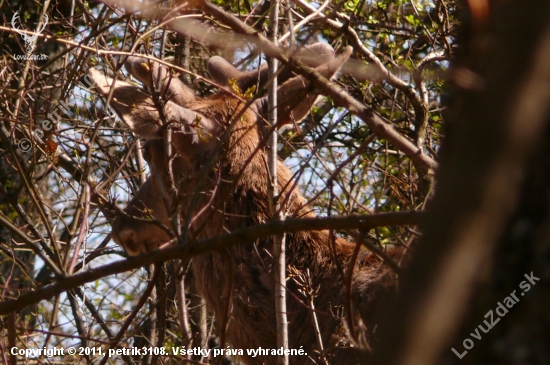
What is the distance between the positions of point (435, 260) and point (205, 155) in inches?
165

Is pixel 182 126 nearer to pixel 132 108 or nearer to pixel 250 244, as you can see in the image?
pixel 132 108

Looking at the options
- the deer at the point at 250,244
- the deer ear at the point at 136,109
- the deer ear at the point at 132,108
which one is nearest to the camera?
the deer at the point at 250,244

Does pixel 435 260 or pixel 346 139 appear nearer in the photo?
pixel 435 260

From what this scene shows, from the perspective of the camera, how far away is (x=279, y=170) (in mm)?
5449

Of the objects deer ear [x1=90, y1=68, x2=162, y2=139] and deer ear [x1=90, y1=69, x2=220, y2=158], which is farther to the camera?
deer ear [x1=90, y1=68, x2=162, y2=139]

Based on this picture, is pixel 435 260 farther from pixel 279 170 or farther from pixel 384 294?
pixel 279 170

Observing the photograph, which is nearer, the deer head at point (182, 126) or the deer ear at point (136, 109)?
the deer ear at point (136, 109)

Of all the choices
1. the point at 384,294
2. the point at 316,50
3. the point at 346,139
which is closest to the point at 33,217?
the point at 346,139

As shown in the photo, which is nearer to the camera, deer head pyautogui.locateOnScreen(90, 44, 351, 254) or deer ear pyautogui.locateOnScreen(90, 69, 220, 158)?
deer ear pyautogui.locateOnScreen(90, 69, 220, 158)

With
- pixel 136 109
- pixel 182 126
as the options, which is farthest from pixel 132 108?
pixel 182 126

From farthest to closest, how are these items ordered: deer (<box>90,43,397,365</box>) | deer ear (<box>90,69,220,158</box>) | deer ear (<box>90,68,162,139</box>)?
deer ear (<box>90,68,162,139</box>) → deer ear (<box>90,69,220,158</box>) → deer (<box>90,43,397,365</box>)

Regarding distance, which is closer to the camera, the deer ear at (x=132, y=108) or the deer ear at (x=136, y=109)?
the deer ear at (x=136, y=109)

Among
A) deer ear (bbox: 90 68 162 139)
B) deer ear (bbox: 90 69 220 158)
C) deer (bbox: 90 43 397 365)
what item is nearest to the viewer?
deer (bbox: 90 43 397 365)

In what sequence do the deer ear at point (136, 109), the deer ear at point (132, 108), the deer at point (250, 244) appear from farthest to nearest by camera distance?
the deer ear at point (132, 108) → the deer ear at point (136, 109) → the deer at point (250, 244)
